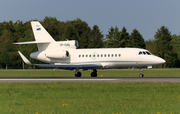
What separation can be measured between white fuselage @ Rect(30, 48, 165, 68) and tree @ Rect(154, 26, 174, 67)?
176ft

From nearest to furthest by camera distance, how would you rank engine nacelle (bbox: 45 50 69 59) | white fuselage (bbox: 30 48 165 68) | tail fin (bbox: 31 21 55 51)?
white fuselage (bbox: 30 48 165 68), engine nacelle (bbox: 45 50 69 59), tail fin (bbox: 31 21 55 51)

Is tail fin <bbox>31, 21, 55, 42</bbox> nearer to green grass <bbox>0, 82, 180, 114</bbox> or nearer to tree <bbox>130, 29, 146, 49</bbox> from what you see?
green grass <bbox>0, 82, 180, 114</bbox>

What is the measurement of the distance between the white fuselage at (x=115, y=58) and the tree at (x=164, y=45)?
53.6 meters

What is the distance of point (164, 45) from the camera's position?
87.4 m

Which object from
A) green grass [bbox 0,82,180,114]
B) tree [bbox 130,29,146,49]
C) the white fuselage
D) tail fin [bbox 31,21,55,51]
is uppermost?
tree [bbox 130,29,146,49]

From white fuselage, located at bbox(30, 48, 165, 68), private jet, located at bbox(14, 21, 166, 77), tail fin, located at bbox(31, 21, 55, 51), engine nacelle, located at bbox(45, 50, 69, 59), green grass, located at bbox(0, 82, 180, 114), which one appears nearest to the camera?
green grass, located at bbox(0, 82, 180, 114)

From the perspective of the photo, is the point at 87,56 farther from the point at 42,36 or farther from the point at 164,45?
the point at 164,45

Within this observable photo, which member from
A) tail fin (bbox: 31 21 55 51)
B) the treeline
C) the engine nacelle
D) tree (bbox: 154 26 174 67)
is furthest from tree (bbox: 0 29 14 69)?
the engine nacelle

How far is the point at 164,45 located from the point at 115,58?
5491 centimetres

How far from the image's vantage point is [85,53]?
3841 cm

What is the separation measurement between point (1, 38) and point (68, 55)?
65.9 metres

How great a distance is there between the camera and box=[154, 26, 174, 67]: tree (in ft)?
287

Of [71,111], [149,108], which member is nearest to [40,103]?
[71,111]

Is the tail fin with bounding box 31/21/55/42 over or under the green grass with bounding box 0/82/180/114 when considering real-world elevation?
over
